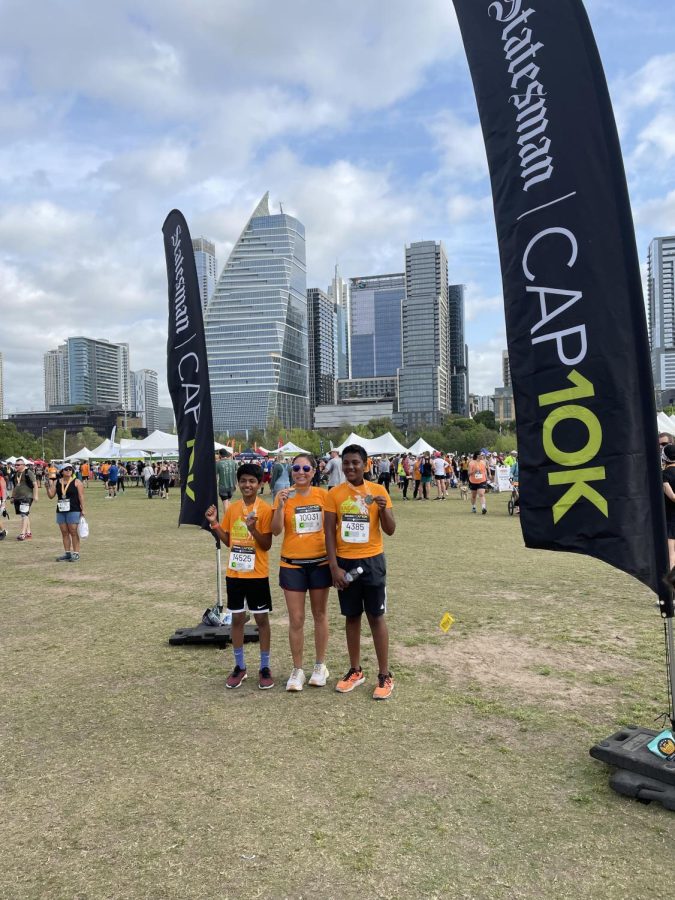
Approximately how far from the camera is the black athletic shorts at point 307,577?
463 cm

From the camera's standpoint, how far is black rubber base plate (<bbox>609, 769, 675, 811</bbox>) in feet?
9.91

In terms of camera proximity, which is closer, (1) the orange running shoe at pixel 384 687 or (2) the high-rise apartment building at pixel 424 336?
(1) the orange running shoe at pixel 384 687

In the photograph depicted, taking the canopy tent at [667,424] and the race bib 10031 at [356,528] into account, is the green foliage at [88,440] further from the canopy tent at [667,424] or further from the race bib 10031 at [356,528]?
the race bib 10031 at [356,528]

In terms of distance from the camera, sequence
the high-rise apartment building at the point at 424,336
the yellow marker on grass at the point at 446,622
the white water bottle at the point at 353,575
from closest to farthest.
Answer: the white water bottle at the point at 353,575, the yellow marker on grass at the point at 446,622, the high-rise apartment building at the point at 424,336

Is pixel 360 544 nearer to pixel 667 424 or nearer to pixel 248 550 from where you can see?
pixel 248 550

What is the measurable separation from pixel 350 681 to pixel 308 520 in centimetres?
128

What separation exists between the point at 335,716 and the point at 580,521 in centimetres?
215

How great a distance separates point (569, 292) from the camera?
3.33m

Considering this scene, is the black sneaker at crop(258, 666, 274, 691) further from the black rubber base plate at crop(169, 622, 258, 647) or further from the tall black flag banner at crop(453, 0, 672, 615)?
the tall black flag banner at crop(453, 0, 672, 615)

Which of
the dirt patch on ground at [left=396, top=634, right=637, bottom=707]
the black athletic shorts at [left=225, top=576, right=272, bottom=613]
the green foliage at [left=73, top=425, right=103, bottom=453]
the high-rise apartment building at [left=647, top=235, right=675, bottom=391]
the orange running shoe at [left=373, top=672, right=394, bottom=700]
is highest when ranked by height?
the high-rise apartment building at [left=647, top=235, right=675, bottom=391]

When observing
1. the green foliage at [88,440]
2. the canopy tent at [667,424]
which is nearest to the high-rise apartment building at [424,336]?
the green foliage at [88,440]

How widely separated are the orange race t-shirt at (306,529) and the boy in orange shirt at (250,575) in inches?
9.2

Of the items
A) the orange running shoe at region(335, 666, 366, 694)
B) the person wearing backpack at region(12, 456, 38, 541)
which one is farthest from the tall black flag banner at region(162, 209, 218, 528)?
the person wearing backpack at region(12, 456, 38, 541)

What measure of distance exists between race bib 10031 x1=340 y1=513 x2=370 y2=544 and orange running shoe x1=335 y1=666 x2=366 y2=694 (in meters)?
1.05
